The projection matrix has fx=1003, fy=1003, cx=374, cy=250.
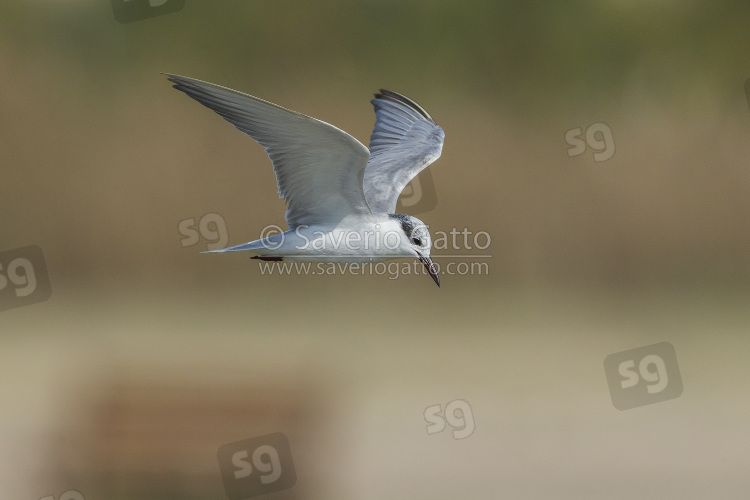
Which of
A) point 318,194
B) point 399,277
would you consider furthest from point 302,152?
point 399,277

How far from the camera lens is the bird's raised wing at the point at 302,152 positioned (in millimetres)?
3514

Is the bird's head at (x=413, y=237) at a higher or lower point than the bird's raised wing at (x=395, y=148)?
lower

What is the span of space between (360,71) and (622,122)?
103 inches

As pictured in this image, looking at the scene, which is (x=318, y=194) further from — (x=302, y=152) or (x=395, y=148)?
(x=395, y=148)

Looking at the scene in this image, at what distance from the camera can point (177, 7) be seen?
8.58 m

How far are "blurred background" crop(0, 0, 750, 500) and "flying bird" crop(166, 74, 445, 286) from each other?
4.02 m

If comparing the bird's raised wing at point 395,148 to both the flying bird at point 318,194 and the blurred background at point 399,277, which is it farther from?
the blurred background at point 399,277

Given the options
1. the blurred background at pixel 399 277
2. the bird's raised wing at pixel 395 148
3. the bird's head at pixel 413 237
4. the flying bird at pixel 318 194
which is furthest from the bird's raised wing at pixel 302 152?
the blurred background at pixel 399 277

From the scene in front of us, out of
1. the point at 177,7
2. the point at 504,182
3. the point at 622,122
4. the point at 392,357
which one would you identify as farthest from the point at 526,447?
the point at 177,7

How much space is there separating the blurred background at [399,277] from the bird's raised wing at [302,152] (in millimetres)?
4028

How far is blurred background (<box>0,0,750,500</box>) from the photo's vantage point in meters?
8.74

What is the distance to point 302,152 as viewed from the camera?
3.73 meters

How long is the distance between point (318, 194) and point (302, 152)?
8.4 inches

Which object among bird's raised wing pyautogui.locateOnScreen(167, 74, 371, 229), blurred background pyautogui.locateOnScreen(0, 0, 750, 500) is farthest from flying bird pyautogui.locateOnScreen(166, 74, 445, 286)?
blurred background pyautogui.locateOnScreen(0, 0, 750, 500)
